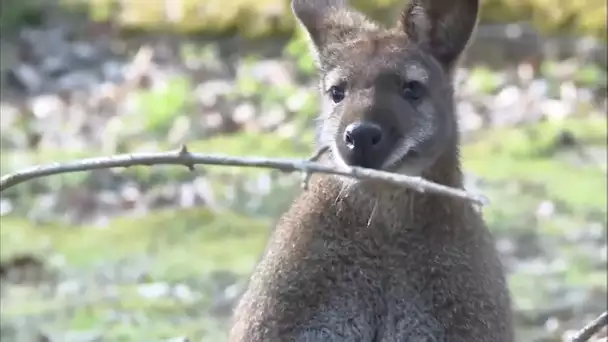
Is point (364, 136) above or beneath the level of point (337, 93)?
beneath

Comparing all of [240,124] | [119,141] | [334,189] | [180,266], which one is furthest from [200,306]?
[240,124]

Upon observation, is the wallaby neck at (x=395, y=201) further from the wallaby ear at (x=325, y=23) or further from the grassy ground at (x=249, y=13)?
the grassy ground at (x=249, y=13)

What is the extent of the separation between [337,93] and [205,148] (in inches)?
147

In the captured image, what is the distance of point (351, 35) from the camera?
4.04 m

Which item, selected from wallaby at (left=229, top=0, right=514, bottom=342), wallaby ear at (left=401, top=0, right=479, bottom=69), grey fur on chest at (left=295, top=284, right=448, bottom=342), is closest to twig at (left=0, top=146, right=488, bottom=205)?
wallaby at (left=229, top=0, right=514, bottom=342)

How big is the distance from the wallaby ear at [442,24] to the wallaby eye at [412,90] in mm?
170

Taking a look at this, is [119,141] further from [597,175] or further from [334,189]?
[334,189]

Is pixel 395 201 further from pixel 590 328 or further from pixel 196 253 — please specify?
pixel 196 253

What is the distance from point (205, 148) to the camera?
7.55 metres

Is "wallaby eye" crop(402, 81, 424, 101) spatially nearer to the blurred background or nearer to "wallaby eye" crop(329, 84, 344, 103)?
"wallaby eye" crop(329, 84, 344, 103)

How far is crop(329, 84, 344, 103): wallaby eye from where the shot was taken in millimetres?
3836

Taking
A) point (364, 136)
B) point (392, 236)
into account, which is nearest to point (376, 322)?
point (392, 236)

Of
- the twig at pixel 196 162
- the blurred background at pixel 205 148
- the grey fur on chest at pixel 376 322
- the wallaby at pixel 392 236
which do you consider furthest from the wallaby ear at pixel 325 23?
the twig at pixel 196 162

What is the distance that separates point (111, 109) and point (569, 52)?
3.18m
